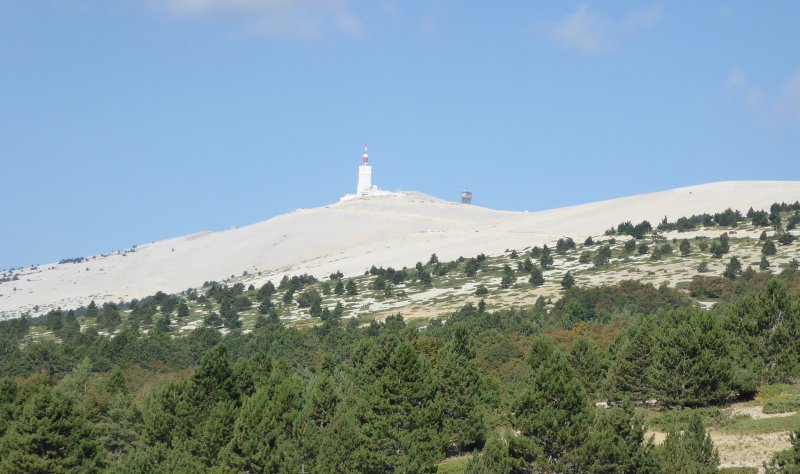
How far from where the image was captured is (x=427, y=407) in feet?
172

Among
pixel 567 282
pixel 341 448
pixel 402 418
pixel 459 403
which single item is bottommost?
pixel 341 448

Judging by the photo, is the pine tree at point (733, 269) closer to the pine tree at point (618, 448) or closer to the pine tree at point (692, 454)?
the pine tree at point (618, 448)

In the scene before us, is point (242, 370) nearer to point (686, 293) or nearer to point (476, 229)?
point (686, 293)

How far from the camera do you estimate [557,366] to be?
1738 inches

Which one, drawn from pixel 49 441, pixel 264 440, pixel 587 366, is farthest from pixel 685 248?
pixel 49 441

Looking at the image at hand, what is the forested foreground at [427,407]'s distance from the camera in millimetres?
42156

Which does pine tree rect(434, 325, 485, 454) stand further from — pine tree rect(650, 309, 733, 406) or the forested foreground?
pine tree rect(650, 309, 733, 406)

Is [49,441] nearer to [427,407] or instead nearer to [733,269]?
[427,407]

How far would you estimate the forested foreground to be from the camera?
42.2m

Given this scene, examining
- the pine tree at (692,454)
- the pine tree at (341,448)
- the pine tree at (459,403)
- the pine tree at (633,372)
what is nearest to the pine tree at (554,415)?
the pine tree at (692,454)

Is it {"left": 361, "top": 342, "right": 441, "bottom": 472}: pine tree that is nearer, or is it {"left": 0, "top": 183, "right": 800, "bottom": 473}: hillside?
{"left": 0, "top": 183, "right": 800, "bottom": 473}: hillside


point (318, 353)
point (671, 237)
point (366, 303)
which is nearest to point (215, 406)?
point (318, 353)

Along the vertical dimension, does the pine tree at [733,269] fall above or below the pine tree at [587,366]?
above

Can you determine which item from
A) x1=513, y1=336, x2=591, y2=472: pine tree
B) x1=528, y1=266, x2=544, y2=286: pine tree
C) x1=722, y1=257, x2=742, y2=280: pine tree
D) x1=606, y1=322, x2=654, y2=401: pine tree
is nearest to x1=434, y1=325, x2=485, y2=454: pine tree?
x1=606, y1=322, x2=654, y2=401: pine tree
